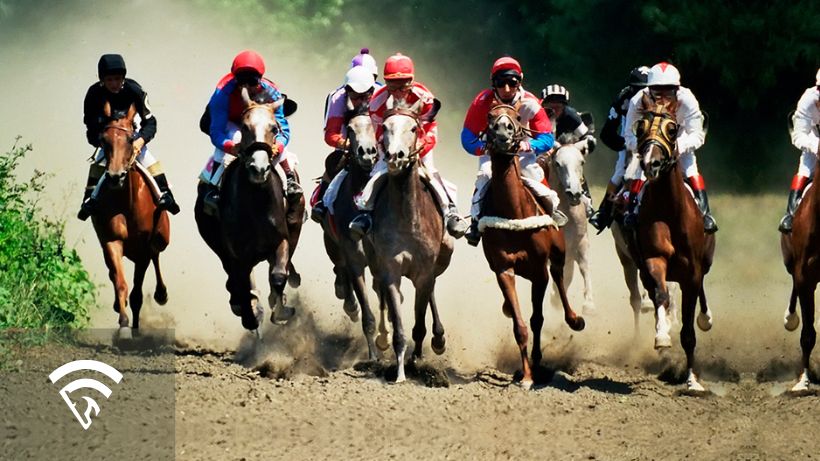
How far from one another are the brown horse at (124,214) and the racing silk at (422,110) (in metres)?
2.81

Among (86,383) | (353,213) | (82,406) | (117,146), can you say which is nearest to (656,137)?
(353,213)

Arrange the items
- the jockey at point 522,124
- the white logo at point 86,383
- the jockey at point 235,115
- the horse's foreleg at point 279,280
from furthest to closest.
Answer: the horse's foreleg at point 279,280 < the jockey at point 235,115 < the jockey at point 522,124 < the white logo at point 86,383

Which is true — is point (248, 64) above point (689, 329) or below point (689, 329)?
Answer: above

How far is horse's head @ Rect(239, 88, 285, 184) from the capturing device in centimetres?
1583

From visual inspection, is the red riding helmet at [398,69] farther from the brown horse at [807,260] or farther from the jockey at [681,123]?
the brown horse at [807,260]

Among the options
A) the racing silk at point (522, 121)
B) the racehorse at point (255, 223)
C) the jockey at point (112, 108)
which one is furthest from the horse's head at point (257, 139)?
the jockey at point (112, 108)

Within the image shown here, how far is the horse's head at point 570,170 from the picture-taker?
18.6m

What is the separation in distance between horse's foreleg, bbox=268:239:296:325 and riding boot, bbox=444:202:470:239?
5.70 feet

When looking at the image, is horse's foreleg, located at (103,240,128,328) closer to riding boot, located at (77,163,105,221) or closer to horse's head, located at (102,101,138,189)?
riding boot, located at (77,163,105,221)

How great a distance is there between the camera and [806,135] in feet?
52.6

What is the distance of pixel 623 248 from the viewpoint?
18.7 meters

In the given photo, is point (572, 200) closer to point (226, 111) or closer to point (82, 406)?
point (226, 111)

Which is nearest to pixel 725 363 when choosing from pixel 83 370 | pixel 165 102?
A: pixel 83 370

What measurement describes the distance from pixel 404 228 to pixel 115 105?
381cm
